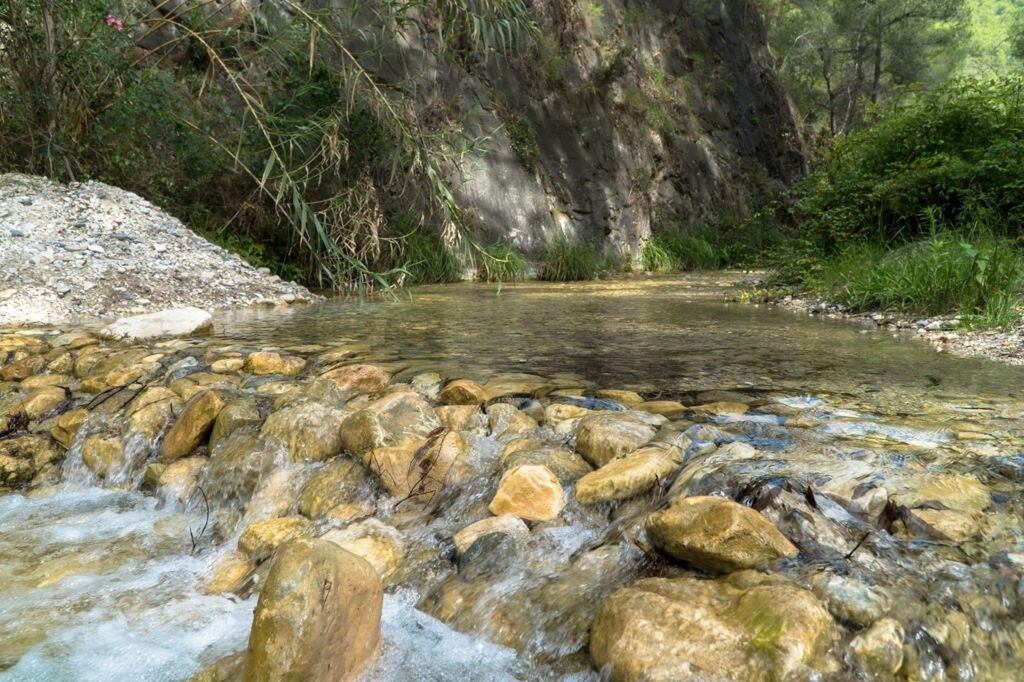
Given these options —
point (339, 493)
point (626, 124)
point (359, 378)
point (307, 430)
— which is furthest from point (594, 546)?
point (626, 124)

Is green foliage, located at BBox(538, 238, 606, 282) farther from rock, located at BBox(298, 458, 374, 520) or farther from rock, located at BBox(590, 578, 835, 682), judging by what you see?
rock, located at BBox(590, 578, 835, 682)

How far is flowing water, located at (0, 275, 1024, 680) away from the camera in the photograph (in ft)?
5.04

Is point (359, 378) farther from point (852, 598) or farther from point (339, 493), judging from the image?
point (852, 598)

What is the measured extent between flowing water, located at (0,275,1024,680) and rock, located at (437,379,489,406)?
0.26 meters

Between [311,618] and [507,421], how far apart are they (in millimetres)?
1299

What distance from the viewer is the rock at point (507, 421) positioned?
2.59 metres

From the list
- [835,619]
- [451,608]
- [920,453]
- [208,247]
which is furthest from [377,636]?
[208,247]

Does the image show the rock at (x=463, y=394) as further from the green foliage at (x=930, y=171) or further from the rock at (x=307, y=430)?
the green foliage at (x=930, y=171)

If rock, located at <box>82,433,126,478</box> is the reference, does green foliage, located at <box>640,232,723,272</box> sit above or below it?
above

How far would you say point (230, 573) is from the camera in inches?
80.5

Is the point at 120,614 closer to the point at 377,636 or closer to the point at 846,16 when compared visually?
the point at 377,636

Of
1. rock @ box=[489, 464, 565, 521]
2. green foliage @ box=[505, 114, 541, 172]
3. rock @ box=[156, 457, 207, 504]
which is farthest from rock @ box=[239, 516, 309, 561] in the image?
green foliage @ box=[505, 114, 541, 172]

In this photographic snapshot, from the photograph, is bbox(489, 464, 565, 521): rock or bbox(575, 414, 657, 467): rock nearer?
bbox(489, 464, 565, 521): rock

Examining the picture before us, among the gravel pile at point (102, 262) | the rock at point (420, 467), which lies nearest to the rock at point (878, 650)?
the rock at point (420, 467)
